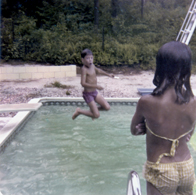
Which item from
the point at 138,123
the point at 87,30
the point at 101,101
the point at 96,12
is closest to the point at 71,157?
the point at 101,101

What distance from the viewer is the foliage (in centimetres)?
1195

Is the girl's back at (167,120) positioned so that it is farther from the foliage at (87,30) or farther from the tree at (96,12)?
the tree at (96,12)

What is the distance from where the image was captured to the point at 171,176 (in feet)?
4.81

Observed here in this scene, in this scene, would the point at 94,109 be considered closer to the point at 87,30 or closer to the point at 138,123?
the point at 138,123

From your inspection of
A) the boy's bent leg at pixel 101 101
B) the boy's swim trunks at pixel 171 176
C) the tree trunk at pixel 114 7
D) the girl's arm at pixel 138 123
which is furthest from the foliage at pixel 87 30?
the boy's swim trunks at pixel 171 176

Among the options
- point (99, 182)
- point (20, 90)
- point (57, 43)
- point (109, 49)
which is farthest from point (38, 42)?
point (99, 182)

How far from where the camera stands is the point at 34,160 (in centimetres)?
422

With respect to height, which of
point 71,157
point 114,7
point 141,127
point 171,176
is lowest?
point 71,157

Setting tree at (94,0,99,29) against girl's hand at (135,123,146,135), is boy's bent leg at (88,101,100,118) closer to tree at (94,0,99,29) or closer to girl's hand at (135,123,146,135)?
girl's hand at (135,123,146,135)

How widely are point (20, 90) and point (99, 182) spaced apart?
589 cm

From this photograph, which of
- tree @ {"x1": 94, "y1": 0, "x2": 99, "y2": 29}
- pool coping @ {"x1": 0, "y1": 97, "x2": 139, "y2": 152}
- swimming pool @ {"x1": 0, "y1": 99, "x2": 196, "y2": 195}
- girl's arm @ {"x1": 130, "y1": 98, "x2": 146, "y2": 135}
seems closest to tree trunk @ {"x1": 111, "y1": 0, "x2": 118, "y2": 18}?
tree @ {"x1": 94, "y1": 0, "x2": 99, "y2": 29}

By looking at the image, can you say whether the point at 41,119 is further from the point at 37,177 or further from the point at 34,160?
the point at 37,177

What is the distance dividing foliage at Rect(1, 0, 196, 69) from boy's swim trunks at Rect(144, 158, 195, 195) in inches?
421

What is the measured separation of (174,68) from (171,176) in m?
0.61
